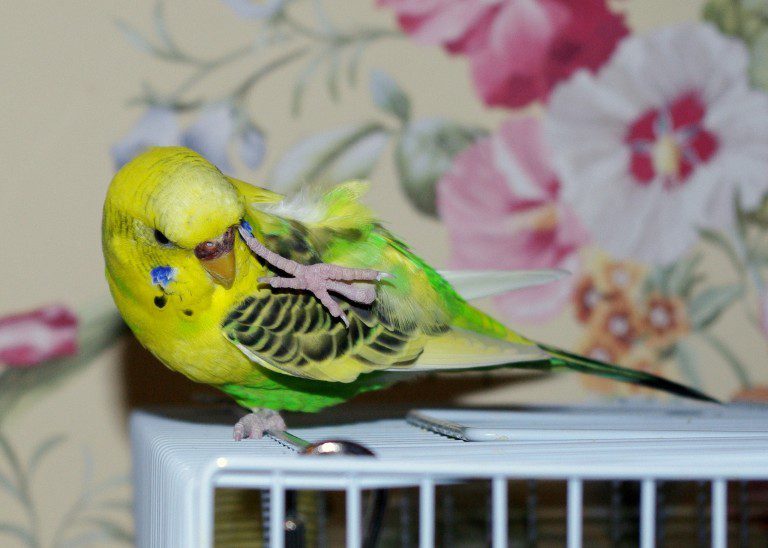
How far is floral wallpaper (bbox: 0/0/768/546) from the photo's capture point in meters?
1.17

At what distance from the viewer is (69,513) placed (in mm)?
1130

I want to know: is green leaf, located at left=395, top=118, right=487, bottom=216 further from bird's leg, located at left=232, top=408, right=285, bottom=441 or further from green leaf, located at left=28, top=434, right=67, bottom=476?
green leaf, located at left=28, top=434, right=67, bottom=476

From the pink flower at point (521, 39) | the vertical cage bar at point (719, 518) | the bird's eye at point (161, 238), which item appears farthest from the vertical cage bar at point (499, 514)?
the pink flower at point (521, 39)

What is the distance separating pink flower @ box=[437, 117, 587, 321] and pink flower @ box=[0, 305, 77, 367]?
56 cm

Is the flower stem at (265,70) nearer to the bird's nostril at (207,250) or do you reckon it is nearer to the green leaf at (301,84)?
the green leaf at (301,84)

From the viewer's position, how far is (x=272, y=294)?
0.78 metres

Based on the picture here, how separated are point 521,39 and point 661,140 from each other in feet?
0.88

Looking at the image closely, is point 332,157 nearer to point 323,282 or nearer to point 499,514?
point 323,282

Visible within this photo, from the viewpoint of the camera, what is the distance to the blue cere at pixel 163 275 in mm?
724

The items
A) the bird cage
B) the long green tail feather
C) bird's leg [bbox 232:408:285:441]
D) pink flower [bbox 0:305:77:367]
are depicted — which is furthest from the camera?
pink flower [bbox 0:305:77:367]

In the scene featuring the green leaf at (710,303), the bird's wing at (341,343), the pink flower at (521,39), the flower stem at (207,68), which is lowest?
the bird's wing at (341,343)

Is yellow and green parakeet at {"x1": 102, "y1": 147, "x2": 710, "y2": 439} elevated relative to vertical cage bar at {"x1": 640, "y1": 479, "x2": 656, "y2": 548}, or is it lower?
elevated

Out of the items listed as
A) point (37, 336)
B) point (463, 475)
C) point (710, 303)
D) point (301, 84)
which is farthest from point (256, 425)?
point (710, 303)

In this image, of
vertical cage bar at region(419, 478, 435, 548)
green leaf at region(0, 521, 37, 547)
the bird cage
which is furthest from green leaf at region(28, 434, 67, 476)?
vertical cage bar at region(419, 478, 435, 548)
